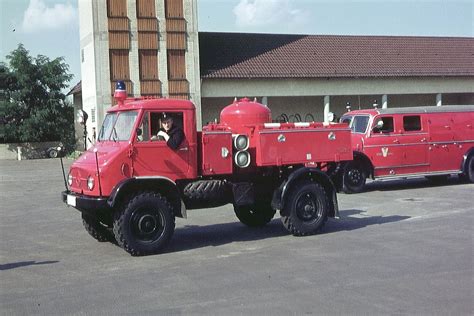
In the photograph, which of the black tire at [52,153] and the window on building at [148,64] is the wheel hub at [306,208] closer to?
the window on building at [148,64]

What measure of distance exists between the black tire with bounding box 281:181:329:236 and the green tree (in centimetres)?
3892

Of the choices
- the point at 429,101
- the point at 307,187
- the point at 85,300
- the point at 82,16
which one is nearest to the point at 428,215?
the point at 307,187

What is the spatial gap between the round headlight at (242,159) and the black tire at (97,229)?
262cm

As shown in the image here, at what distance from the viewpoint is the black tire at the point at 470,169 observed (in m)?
19.3

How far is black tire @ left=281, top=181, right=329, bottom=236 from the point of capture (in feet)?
35.4

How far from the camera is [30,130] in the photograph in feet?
154

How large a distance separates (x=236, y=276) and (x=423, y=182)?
13990 millimetres

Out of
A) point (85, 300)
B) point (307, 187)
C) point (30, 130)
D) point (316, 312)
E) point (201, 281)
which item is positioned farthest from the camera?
point (30, 130)

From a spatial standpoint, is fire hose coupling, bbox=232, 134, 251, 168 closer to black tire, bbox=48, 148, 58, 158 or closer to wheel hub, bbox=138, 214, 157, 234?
wheel hub, bbox=138, 214, 157, 234

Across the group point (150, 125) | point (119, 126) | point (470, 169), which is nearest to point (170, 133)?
point (150, 125)

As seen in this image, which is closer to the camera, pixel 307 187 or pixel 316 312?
pixel 316 312

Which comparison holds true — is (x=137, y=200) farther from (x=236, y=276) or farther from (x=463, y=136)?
(x=463, y=136)

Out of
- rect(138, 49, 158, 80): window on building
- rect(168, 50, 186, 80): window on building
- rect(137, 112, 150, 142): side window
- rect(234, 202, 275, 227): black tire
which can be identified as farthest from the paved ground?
rect(168, 50, 186, 80): window on building

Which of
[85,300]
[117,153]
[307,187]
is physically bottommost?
[85,300]
